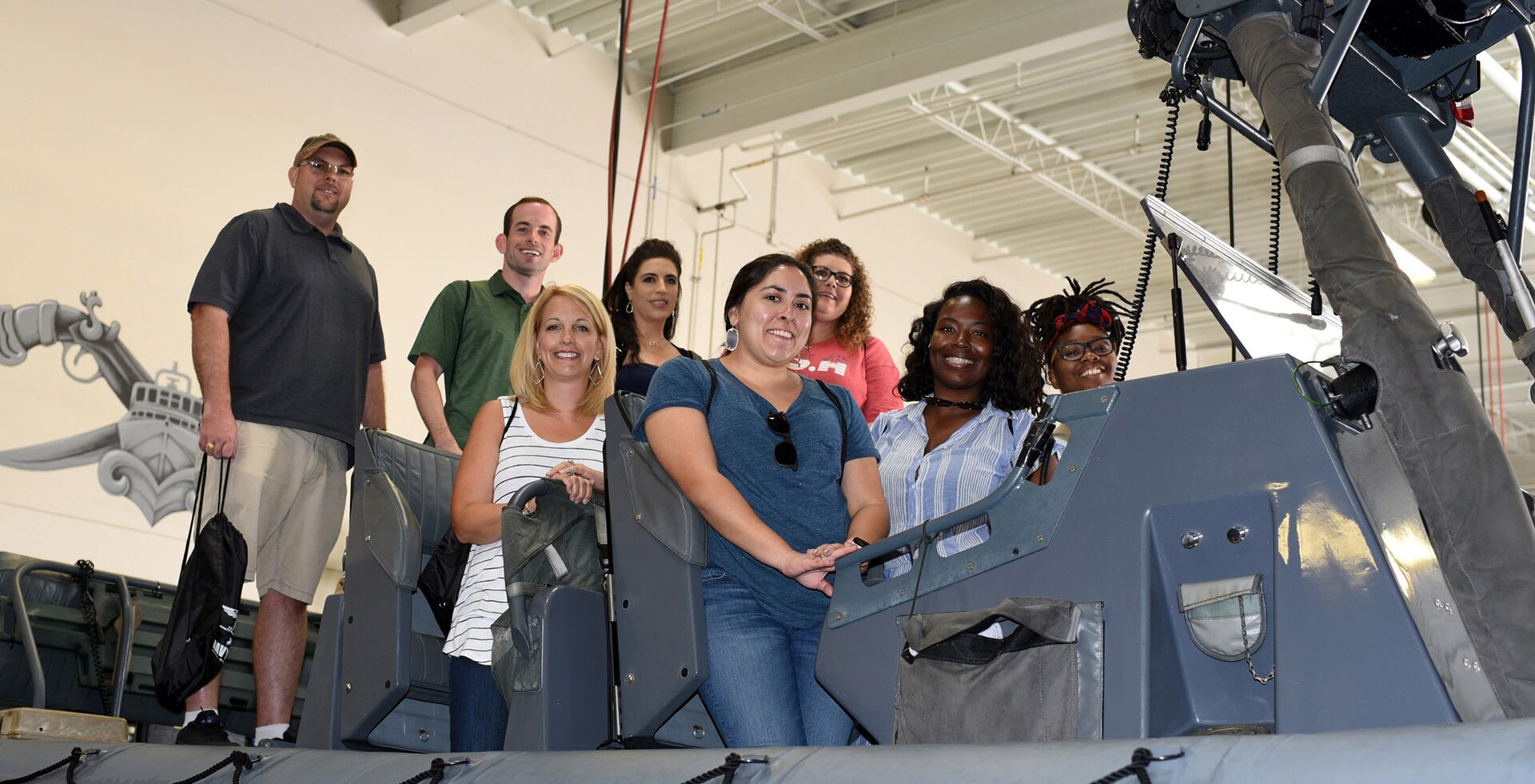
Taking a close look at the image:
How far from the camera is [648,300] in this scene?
14.2ft

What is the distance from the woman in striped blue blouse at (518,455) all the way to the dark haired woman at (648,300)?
2.49ft

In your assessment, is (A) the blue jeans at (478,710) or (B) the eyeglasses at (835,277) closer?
(A) the blue jeans at (478,710)

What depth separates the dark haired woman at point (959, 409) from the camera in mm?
2986

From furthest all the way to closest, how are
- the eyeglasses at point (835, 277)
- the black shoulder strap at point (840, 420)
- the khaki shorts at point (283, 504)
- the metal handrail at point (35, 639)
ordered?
the eyeglasses at point (835, 277)
the metal handrail at point (35, 639)
the khaki shorts at point (283, 504)
the black shoulder strap at point (840, 420)

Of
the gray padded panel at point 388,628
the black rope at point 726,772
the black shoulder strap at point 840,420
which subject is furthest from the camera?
the gray padded panel at point 388,628

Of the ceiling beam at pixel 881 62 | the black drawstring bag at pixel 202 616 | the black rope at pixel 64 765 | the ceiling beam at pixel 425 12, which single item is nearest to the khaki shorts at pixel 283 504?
the black drawstring bag at pixel 202 616

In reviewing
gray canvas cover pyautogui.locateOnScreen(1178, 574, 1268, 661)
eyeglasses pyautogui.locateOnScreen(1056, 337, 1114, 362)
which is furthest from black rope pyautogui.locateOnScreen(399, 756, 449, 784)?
eyeglasses pyautogui.locateOnScreen(1056, 337, 1114, 362)

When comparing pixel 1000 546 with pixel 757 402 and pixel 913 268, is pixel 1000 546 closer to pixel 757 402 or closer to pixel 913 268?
pixel 757 402

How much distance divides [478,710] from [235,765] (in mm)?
503

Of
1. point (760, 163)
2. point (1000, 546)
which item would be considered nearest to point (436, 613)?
point (1000, 546)

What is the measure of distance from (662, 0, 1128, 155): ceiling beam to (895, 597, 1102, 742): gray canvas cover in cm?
767

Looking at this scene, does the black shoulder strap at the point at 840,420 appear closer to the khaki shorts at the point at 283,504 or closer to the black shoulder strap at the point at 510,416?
the black shoulder strap at the point at 510,416

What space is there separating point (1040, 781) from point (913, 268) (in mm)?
12483

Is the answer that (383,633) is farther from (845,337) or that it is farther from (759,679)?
(845,337)
